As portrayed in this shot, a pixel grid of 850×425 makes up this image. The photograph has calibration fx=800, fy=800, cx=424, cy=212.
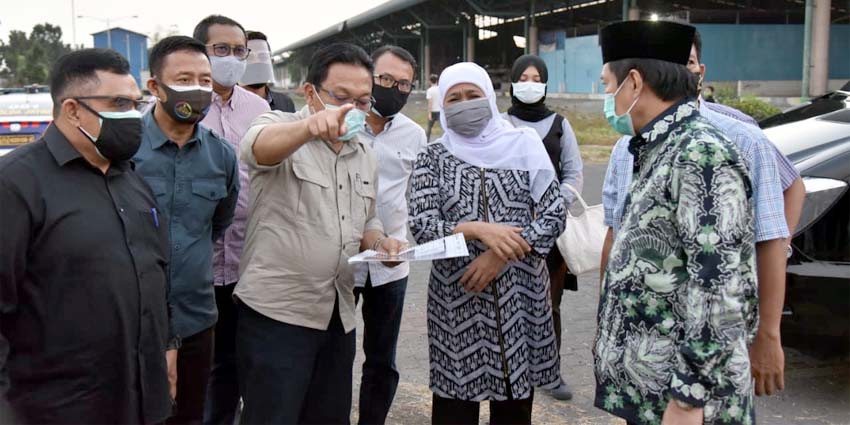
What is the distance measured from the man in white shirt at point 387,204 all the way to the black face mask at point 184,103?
874mm

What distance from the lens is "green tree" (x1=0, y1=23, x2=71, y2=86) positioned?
1656 inches

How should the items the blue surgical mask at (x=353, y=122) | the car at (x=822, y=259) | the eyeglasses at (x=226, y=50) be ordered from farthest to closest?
1. the car at (x=822, y=259)
2. the eyeglasses at (x=226, y=50)
3. the blue surgical mask at (x=353, y=122)

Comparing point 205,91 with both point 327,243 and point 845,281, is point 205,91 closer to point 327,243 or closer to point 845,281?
point 327,243

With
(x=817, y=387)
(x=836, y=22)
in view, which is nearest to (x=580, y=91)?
(x=836, y=22)

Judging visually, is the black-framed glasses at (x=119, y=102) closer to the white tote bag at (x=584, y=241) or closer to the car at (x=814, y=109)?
the white tote bag at (x=584, y=241)

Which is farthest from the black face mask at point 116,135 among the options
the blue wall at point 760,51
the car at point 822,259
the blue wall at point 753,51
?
the blue wall at point 753,51

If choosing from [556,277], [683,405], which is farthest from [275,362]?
[556,277]

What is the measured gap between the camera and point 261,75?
454cm

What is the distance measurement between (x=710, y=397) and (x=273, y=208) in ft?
5.14

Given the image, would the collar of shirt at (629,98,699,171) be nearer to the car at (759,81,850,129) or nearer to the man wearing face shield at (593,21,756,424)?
the man wearing face shield at (593,21,756,424)

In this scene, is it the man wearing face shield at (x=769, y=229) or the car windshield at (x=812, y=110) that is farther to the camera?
the car windshield at (x=812, y=110)

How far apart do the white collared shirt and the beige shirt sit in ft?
2.37

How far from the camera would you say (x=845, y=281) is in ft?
13.3

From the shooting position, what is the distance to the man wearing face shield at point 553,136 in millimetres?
4441
